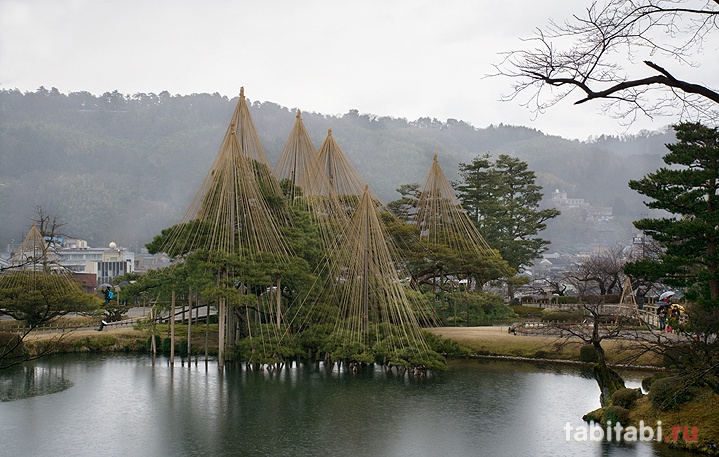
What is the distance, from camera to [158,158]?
377 ft

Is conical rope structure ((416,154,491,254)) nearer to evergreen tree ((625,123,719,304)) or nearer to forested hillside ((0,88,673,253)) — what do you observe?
evergreen tree ((625,123,719,304))

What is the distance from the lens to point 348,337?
78.1 ft

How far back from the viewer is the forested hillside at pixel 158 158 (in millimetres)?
101250

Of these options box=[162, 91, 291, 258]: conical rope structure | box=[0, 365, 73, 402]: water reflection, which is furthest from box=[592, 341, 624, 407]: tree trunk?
box=[0, 365, 73, 402]: water reflection

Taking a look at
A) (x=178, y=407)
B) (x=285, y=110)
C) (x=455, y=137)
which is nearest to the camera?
(x=178, y=407)

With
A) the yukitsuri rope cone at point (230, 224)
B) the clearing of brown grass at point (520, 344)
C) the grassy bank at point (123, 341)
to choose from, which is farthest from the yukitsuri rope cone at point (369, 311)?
the grassy bank at point (123, 341)

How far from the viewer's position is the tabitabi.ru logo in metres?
15.1

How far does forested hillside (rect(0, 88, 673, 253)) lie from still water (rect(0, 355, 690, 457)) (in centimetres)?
7637

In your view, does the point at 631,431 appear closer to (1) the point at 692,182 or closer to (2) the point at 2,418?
(1) the point at 692,182

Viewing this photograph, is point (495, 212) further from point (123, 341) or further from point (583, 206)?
point (583, 206)

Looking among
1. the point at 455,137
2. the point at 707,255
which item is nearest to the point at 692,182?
the point at 707,255

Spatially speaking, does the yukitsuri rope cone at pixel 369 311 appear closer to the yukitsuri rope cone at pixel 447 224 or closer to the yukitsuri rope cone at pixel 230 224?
the yukitsuri rope cone at pixel 230 224

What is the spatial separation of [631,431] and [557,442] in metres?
1.81

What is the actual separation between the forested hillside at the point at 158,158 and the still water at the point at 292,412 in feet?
251
